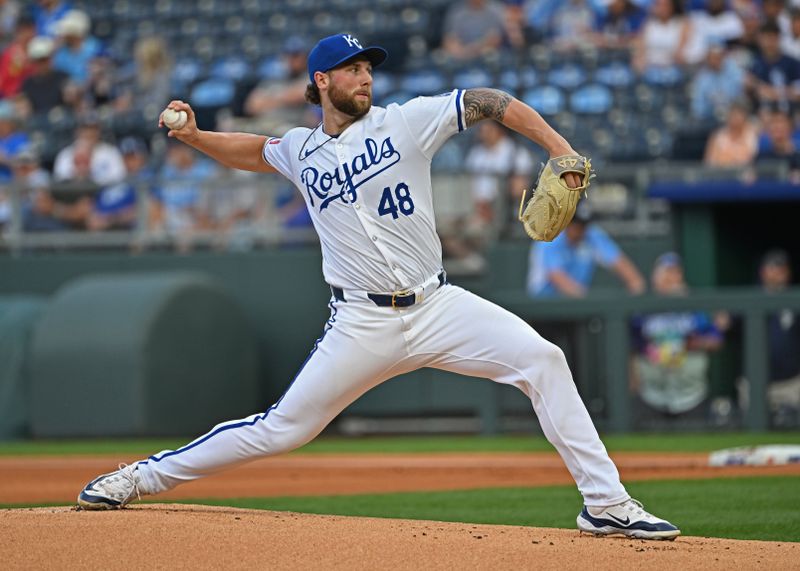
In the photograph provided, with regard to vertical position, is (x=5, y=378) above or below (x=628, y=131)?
below

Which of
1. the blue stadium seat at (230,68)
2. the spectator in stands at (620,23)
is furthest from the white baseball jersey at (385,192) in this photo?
the blue stadium seat at (230,68)

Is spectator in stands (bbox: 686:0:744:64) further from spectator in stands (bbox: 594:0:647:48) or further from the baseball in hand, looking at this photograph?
the baseball in hand

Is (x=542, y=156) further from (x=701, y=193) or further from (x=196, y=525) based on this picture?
(x=196, y=525)

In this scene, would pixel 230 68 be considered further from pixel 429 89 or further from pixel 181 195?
pixel 181 195

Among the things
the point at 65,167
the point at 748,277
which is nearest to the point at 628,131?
the point at 748,277

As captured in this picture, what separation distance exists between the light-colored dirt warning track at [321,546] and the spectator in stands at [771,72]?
8594 mm

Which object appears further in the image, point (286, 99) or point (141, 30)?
point (141, 30)

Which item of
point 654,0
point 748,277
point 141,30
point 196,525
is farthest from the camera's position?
point 141,30

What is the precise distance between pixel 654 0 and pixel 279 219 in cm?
483

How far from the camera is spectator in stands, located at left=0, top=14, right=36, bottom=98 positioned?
59.6ft

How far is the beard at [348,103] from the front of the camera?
552 cm

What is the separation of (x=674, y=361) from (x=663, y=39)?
4.24 m

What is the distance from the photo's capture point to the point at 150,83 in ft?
55.3

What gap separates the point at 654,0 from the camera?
15.0m
